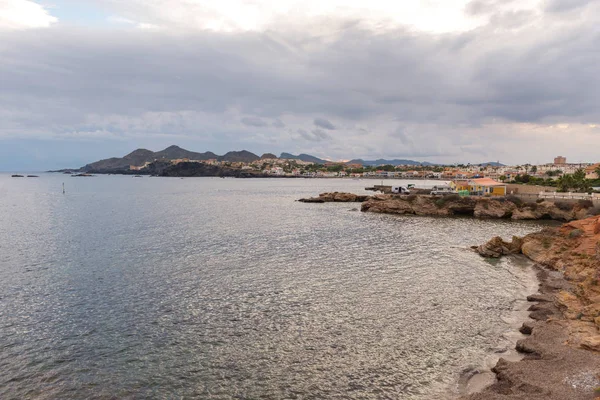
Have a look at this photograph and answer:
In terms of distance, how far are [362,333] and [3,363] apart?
1428 cm

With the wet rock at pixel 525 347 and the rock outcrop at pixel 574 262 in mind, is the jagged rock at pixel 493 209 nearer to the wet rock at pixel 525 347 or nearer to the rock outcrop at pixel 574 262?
the rock outcrop at pixel 574 262

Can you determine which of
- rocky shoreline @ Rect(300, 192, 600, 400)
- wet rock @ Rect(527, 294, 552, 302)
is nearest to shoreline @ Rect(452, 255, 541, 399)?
rocky shoreline @ Rect(300, 192, 600, 400)

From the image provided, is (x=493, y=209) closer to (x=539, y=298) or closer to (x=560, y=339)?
(x=539, y=298)

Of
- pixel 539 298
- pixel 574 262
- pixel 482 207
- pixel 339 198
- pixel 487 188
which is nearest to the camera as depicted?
pixel 539 298

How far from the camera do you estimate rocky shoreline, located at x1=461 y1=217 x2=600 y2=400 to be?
1155 centimetres

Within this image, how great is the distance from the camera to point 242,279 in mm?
25766

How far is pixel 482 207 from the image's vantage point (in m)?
65.4

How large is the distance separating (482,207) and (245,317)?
57.3 metres

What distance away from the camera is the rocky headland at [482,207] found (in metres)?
58.7

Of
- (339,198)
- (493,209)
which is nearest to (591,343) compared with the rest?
(493,209)

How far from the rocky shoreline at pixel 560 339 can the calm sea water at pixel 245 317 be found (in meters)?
1.44

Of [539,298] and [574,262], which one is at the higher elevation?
[574,262]

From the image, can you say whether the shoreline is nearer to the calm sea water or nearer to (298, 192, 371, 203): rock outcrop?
the calm sea water

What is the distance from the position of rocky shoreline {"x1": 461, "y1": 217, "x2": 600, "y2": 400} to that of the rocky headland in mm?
33391
